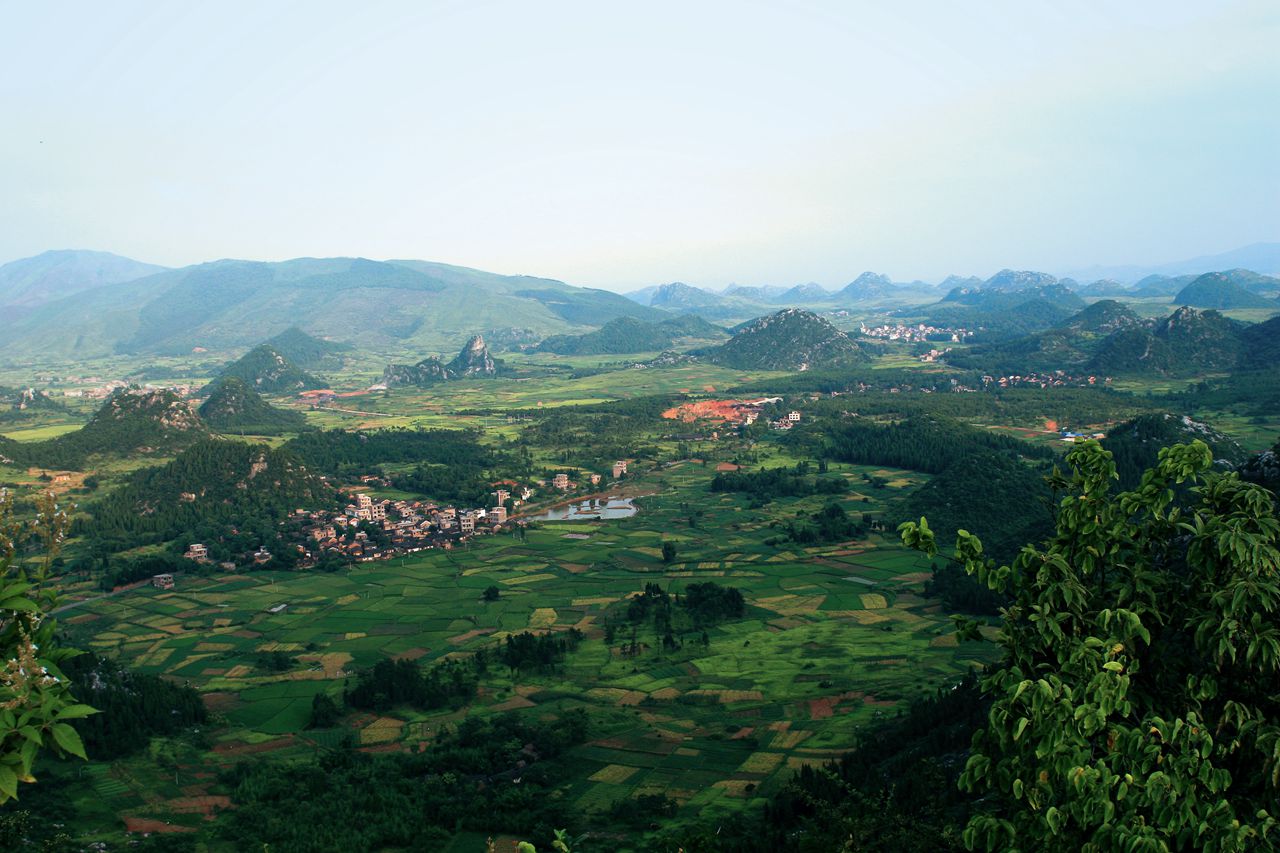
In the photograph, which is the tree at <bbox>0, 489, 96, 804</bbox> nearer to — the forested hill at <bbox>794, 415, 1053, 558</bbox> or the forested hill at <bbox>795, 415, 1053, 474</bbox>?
the forested hill at <bbox>794, 415, 1053, 558</bbox>

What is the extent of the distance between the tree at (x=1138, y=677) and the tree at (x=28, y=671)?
31.9 feet

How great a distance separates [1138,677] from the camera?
1077 centimetres

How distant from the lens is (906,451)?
13650 centimetres

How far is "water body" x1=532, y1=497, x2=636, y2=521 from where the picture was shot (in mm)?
118625

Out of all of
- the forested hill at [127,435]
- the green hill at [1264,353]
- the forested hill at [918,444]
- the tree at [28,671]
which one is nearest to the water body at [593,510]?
the forested hill at [918,444]

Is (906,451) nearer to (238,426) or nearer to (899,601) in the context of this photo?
(899,601)

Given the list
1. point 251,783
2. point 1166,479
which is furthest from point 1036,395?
point 1166,479

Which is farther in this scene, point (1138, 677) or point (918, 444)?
point (918, 444)

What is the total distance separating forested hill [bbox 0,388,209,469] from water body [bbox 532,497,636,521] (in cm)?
7739

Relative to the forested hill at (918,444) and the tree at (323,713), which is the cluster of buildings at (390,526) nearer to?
the tree at (323,713)

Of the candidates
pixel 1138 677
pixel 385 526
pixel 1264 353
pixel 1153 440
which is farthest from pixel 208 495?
pixel 1264 353

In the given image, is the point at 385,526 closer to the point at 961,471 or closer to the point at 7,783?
the point at 961,471

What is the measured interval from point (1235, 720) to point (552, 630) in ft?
221

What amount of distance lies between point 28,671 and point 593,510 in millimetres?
115091
